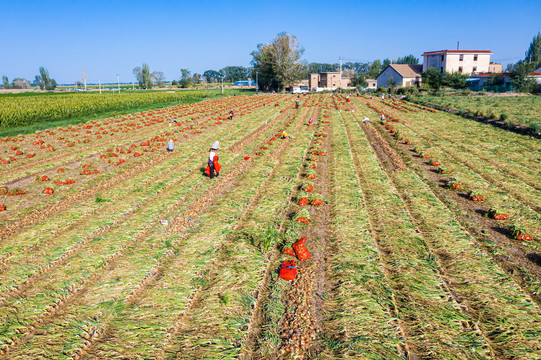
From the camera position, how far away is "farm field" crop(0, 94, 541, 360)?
4562 mm

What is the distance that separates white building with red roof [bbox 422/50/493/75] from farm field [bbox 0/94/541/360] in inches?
2888

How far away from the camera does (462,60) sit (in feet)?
248

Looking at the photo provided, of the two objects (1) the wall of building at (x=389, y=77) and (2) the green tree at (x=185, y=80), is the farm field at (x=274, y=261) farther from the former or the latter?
(2) the green tree at (x=185, y=80)

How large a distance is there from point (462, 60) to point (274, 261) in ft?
290

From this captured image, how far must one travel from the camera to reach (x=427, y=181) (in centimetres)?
1161

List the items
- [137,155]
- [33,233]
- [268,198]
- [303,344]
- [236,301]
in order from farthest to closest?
[137,155] < [268,198] < [33,233] < [236,301] < [303,344]

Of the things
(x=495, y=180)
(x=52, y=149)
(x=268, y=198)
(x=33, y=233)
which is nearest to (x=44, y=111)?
(x=52, y=149)

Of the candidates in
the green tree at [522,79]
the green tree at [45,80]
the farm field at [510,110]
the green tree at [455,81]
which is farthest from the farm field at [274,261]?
the green tree at [45,80]

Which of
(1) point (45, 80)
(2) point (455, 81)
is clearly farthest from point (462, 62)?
(1) point (45, 80)

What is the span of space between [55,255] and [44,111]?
31505 millimetres

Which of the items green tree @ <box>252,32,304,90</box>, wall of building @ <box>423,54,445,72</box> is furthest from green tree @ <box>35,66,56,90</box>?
wall of building @ <box>423,54,445,72</box>

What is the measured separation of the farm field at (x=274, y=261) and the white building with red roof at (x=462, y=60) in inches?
2888

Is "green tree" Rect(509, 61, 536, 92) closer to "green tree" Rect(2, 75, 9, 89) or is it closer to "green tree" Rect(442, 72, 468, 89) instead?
"green tree" Rect(442, 72, 468, 89)

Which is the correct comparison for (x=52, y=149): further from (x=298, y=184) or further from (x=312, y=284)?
(x=312, y=284)
